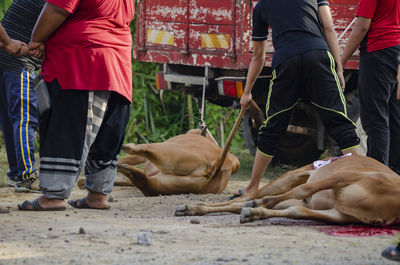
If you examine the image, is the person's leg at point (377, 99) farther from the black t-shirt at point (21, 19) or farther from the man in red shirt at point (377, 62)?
the black t-shirt at point (21, 19)

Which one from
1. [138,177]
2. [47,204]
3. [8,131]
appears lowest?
[138,177]

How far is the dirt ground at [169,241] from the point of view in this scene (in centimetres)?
298

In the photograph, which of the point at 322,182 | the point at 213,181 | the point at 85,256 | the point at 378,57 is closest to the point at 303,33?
the point at 378,57

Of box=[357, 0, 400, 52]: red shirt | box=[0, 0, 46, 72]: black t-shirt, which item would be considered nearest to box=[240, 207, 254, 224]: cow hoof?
box=[357, 0, 400, 52]: red shirt

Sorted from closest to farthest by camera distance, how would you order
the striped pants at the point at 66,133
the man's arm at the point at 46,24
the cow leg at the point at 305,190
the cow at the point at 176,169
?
the cow leg at the point at 305,190
the man's arm at the point at 46,24
the striped pants at the point at 66,133
the cow at the point at 176,169

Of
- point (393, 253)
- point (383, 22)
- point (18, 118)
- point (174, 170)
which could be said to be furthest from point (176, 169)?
point (393, 253)

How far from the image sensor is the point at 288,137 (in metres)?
7.34

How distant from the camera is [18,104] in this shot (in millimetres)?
5730

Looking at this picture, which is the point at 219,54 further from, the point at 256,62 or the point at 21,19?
the point at 21,19

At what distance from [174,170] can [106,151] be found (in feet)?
3.64

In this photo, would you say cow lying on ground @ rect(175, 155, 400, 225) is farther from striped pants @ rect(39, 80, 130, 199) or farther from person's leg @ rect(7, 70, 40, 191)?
person's leg @ rect(7, 70, 40, 191)

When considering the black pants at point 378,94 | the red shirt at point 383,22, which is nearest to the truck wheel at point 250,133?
the black pants at point 378,94

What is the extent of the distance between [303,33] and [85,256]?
2.50 metres

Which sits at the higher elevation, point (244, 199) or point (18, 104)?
point (18, 104)
